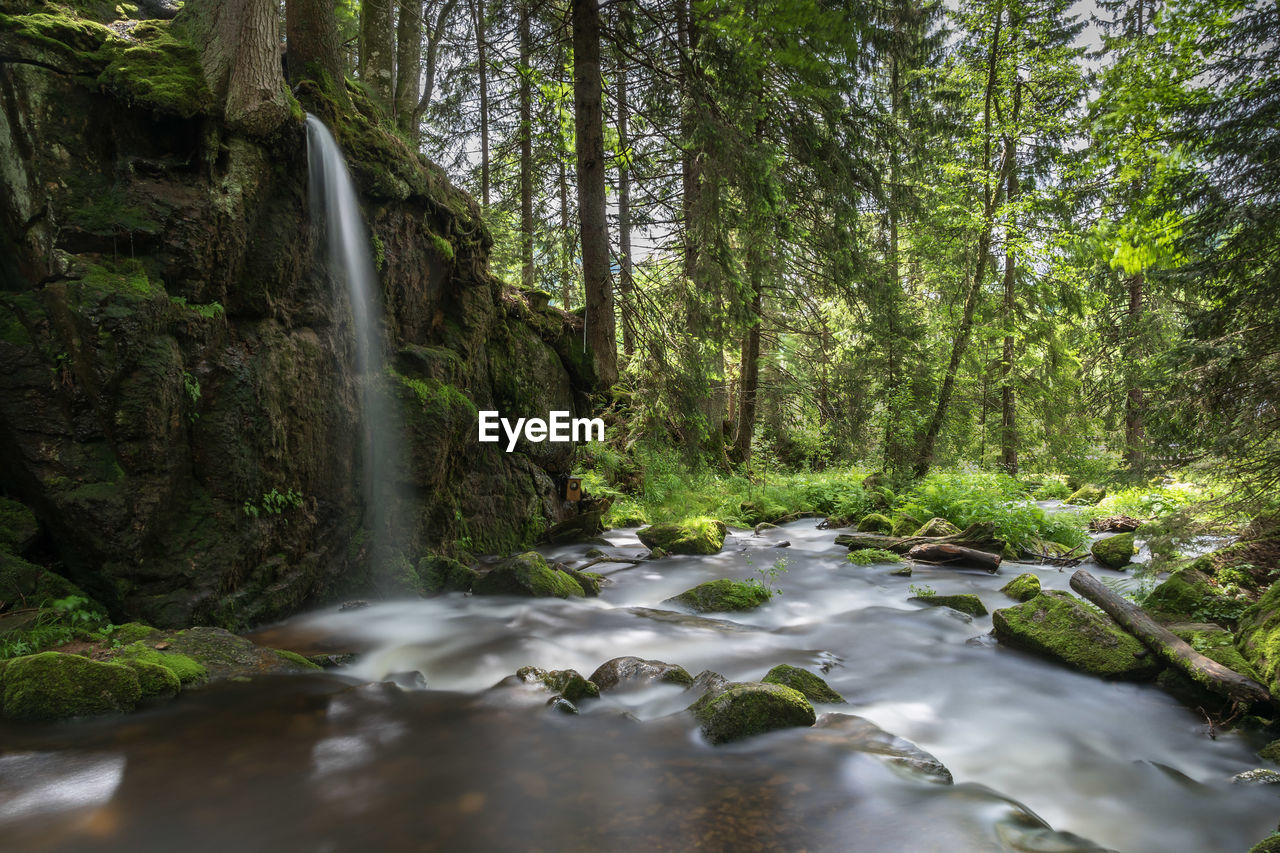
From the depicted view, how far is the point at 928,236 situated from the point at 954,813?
13530 millimetres

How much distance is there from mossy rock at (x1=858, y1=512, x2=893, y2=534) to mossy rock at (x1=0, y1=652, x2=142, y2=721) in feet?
37.3

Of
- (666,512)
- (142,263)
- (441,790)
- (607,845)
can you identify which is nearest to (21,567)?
(142,263)

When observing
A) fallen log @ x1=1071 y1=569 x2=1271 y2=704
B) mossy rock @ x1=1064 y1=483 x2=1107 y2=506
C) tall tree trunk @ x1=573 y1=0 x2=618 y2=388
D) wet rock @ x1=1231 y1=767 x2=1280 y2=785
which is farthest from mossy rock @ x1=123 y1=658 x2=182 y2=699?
mossy rock @ x1=1064 y1=483 x2=1107 y2=506

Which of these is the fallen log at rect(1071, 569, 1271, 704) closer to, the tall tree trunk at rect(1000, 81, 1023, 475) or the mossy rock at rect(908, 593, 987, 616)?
the mossy rock at rect(908, 593, 987, 616)

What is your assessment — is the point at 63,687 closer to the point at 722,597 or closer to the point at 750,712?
the point at 750,712

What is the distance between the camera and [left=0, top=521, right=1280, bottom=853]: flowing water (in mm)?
3000

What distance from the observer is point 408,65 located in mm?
11047

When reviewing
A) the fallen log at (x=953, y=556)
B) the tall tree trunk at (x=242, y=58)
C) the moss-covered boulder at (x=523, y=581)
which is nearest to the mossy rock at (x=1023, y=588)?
the fallen log at (x=953, y=556)

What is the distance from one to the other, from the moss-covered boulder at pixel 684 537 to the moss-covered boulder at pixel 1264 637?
6681 millimetres

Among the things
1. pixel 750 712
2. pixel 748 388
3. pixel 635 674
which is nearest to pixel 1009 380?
pixel 748 388

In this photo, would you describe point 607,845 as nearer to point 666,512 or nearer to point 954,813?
point 954,813

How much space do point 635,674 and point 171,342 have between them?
15.6 ft

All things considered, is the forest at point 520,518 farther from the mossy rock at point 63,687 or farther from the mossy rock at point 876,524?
the mossy rock at point 876,524

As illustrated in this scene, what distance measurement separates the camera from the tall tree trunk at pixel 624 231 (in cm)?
1096
